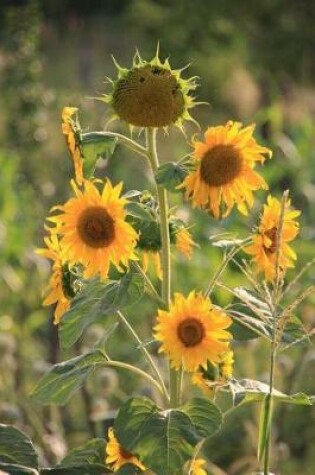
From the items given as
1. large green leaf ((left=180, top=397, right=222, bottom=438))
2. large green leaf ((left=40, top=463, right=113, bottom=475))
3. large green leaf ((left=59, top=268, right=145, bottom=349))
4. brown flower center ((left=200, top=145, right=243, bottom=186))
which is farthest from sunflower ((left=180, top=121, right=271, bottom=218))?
large green leaf ((left=40, top=463, right=113, bottom=475))

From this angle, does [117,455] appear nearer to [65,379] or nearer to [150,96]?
[65,379]

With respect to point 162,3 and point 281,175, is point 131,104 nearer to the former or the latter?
point 281,175

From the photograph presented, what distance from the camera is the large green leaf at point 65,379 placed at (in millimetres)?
1362

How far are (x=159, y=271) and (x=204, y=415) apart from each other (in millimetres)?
201

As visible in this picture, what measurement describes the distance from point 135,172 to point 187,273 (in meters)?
2.31

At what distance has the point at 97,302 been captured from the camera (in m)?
1.35

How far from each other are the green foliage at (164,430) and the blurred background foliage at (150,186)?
354 mm

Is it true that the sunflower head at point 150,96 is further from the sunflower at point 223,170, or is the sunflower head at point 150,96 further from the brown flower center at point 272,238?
the brown flower center at point 272,238

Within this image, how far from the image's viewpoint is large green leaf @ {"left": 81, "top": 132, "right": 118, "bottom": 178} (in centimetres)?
131

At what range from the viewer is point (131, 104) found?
1282 millimetres

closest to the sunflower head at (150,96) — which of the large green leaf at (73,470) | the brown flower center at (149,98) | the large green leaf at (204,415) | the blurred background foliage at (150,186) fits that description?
the brown flower center at (149,98)

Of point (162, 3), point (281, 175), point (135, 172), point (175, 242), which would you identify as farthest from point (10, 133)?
point (162, 3)

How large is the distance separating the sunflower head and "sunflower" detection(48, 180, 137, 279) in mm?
81

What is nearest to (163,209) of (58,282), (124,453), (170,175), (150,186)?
(170,175)
